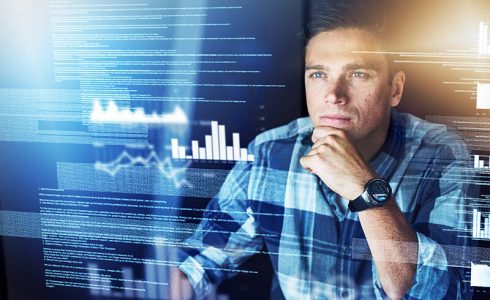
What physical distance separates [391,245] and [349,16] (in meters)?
0.46

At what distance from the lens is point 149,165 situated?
1265 millimetres

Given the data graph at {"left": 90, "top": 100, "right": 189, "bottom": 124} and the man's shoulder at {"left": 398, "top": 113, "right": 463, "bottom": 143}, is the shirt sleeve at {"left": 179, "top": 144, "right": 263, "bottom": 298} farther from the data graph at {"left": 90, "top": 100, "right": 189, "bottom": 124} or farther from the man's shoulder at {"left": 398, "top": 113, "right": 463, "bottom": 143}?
the man's shoulder at {"left": 398, "top": 113, "right": 463, "bottom": 143}

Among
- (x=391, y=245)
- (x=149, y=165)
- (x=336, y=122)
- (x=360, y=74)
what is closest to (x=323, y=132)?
(x=336, y=122)

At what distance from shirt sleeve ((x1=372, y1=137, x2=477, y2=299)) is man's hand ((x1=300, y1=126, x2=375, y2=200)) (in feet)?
0.39

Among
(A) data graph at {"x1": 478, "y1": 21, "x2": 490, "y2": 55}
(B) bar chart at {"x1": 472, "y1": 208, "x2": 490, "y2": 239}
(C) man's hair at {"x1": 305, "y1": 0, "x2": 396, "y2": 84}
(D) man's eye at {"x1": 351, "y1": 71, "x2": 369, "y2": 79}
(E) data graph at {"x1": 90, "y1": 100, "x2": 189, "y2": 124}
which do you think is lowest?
(B) bar chart at {"x1": 472, "y1": 208, "x2": 490, "y2": 239}

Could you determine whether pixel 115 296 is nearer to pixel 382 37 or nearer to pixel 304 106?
pixel 304 106

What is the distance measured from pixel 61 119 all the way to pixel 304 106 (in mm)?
554

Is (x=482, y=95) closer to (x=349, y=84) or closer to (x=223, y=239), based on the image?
(x=349, y=84)

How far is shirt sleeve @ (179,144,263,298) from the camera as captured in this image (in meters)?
1.23

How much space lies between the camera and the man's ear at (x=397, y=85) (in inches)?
43.3

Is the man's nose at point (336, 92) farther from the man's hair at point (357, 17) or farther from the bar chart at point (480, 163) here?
the bar chart at point (480, 163)

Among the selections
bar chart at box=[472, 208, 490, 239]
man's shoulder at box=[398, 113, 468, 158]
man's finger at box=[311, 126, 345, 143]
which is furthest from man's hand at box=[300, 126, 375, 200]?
bar chart at box=[472, 208, 490, 239]

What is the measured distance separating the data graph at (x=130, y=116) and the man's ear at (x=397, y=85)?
0.43 m

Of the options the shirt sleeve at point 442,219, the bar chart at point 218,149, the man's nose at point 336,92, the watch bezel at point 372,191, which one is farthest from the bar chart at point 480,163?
the bar chart at point 218,149
